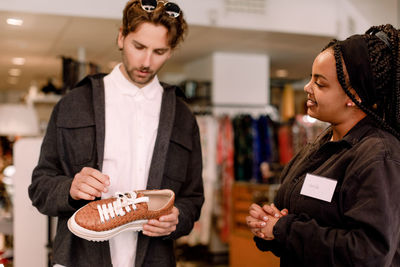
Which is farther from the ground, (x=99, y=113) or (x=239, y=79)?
(x=239, y=79)

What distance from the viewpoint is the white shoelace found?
1348mm

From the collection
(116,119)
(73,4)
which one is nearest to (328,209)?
(116,119)

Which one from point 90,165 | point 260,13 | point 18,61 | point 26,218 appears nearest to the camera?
point 90,165

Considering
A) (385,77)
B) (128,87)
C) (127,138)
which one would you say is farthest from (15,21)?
(385,77)

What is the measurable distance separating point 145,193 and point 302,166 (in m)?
0.53

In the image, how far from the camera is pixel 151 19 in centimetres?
155

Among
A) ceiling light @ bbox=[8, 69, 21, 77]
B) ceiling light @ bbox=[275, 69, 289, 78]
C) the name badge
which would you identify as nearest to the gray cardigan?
the name badge

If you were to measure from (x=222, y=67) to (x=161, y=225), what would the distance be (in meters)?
5.18

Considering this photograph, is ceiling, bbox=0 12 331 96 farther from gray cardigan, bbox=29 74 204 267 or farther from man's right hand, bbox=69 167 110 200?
man's right hand, bbox=69 167 110 200

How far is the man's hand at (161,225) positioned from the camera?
1.42 meters

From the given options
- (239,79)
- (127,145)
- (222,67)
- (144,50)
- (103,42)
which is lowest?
(127,145)

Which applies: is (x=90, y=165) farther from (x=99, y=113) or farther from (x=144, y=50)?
(x=144, y=50)

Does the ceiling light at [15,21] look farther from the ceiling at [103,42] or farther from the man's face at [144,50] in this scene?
the man's face at [144,50]

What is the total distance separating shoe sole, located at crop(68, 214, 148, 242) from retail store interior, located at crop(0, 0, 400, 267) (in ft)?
5.49
